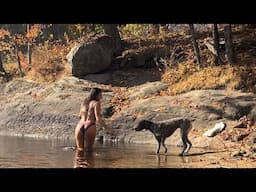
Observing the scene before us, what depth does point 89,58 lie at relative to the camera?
52.5 ft

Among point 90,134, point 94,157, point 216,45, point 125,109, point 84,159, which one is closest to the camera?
point 84,159

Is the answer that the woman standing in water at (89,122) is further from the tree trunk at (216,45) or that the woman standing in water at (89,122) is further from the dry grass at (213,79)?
the tree trunk at (216,45)

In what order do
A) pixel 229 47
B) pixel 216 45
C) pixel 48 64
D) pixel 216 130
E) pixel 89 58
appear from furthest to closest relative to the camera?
pixel 48 64 → pixel 89 58 → pixel 216 45 → pixel 229 47 → pixel 216 130

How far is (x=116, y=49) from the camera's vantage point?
690 inches

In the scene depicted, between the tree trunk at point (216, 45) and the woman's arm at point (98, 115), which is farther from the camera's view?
the tree trunk at point (216, 45)

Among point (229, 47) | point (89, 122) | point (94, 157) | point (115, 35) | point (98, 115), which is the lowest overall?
point (94, 157)

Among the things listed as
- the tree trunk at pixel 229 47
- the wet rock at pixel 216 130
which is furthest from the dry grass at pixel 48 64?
the wet rock at pixel 216 130

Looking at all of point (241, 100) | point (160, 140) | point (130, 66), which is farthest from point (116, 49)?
point (160, 140)

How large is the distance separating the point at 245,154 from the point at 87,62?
28.2 feet

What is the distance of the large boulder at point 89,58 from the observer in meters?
16.0

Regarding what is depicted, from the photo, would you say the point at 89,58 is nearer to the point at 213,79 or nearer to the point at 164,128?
the point at 213,79

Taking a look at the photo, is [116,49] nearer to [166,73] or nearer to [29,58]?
[166,73]

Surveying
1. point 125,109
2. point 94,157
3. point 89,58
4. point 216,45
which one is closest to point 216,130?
point 125,109
